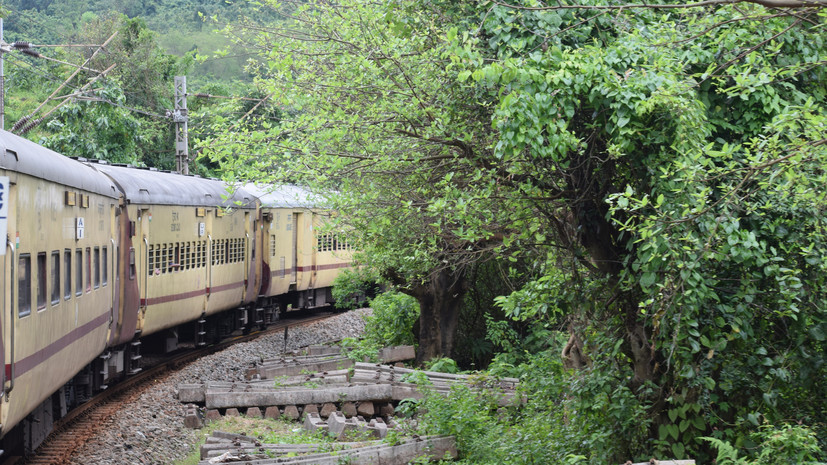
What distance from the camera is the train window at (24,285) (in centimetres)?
706

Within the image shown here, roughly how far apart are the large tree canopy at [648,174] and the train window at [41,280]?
9.91 ft

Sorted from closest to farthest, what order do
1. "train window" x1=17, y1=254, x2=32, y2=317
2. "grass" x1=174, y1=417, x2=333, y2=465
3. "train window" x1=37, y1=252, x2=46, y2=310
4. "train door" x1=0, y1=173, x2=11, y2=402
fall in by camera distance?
"train door" x1=0, y1=173, x2=11, y2=402
"train window" x1=17, y1=254, x2=32, y2=317
"train window" x1=37, y1=252, x2=46, y2=310
"grass" x1=174, y1=417, x2=333, y2=465

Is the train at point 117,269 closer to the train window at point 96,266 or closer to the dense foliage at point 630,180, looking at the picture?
the train window at point 96,266

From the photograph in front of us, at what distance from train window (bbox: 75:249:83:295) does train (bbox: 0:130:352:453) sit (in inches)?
0.4

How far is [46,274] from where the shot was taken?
815 cm

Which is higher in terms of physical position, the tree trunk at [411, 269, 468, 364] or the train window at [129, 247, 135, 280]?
the train window at [129, 247, 135, 280]

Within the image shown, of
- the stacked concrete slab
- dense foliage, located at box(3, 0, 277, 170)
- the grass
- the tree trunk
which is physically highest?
dense foliage, located at box(3, 0, 277, 170)

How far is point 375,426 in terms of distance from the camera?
979 centimetres

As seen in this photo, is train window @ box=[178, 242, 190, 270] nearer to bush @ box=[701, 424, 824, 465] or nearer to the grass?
the grass

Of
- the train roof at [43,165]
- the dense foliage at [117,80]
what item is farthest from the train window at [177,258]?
the train roof at [43,165]

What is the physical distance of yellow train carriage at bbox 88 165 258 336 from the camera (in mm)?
13883

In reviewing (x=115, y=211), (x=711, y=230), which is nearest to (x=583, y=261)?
(x=711, y=230)

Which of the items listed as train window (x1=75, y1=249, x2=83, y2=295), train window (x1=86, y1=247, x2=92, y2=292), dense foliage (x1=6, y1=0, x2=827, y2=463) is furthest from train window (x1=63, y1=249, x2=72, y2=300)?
dense foliage (x1=6, y1=0, x2=827, y2=463)

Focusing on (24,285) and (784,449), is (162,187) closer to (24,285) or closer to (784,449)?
(24,285)
